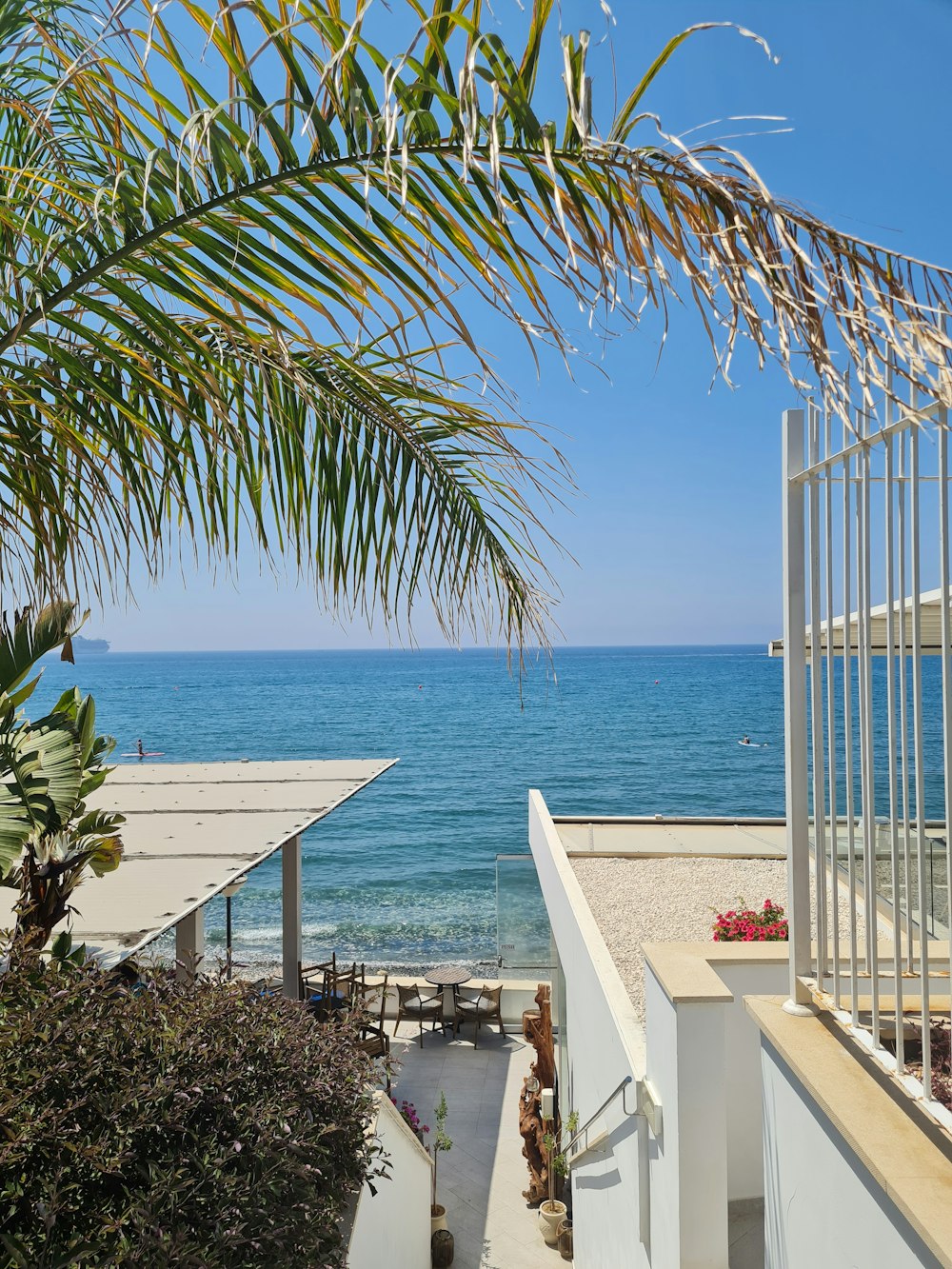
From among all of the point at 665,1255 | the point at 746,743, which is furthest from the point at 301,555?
the point at 746,743

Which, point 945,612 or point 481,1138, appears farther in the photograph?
point 481,1138

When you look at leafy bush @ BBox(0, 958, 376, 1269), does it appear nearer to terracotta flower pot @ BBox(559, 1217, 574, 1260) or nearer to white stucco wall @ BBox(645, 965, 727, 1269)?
white stucco wall @ BBox(645, 965, 727, 1269)

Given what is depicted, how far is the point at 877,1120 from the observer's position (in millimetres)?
1764

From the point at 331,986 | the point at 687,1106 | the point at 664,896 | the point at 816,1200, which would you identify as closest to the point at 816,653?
the point at 816,1200

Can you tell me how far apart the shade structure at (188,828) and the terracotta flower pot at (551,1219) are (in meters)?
4.51

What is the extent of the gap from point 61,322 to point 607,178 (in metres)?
0.95

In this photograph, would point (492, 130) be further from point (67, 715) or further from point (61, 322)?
point (67, 715)

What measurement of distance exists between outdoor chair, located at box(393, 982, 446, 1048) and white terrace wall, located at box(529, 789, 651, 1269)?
20.8 ft

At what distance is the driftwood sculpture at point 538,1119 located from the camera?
360 inches

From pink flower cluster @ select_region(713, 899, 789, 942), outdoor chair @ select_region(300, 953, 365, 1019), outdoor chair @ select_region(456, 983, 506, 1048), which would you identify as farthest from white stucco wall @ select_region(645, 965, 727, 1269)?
outdoor chair @ select_region(456, 983, 506, 1048)

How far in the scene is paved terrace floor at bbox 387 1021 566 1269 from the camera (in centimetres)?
843

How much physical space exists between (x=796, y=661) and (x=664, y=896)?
7.02m

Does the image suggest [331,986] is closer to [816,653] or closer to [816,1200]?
[816,1200]

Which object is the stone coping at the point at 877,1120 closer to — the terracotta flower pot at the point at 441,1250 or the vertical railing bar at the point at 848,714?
the vertical railing bar at the point at 848,714
